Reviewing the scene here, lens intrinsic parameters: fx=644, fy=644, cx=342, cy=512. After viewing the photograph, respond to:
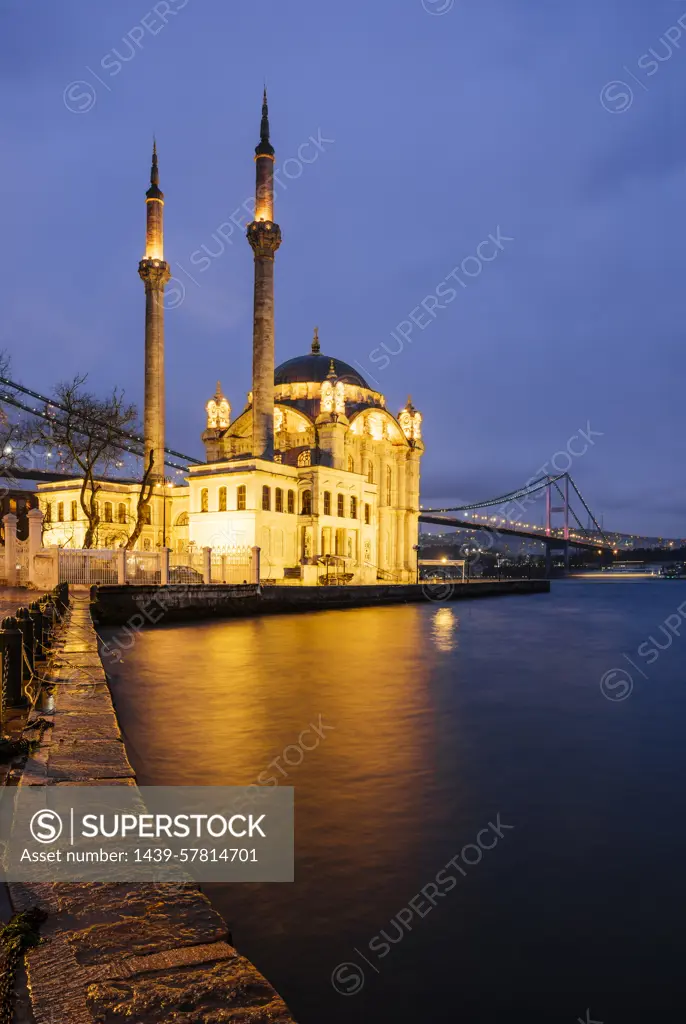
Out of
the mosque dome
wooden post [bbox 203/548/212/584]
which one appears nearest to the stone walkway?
wooden post [bbox 203/548/212/584]

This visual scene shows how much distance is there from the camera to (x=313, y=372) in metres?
52.8

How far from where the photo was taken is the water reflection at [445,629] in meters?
19.4

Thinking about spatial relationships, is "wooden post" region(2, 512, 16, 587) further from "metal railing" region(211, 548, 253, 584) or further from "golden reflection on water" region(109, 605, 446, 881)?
"golden reflection on water" region(109, 605, 446, 881)

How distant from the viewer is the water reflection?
19369 millimetres

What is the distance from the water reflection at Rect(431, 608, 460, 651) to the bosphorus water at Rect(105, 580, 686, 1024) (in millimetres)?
5863

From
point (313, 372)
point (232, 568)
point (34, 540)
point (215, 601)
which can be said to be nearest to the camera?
point (34, 540)

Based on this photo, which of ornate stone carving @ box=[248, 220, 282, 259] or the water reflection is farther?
ornate stone carving @ box=[248, 220, 282, 259]

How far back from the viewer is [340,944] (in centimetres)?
365

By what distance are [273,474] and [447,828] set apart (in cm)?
3276

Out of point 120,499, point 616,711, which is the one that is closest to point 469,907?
point 616,711

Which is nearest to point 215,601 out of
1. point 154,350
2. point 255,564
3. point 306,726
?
point 255,564

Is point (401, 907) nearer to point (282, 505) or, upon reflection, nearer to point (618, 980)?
point (618, 980)

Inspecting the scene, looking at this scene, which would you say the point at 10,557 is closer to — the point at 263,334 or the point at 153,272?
the point at 263,334

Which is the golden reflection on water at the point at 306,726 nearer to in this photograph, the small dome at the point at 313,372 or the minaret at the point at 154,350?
the minaret at the point at 154,350
